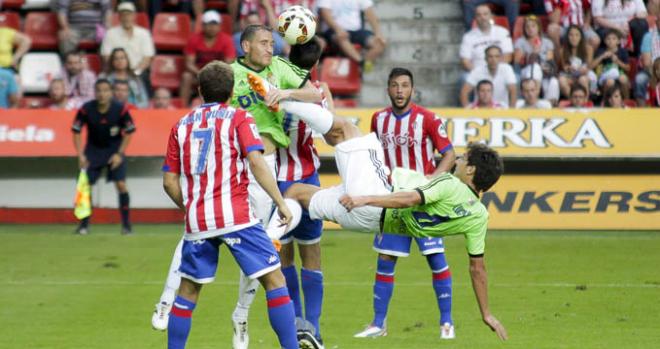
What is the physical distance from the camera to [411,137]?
34.1 feet

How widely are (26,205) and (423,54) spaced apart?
6300 millimetres

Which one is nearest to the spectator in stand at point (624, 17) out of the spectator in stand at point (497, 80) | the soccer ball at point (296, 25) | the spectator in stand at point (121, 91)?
the spectator in stand at point (497, 80)

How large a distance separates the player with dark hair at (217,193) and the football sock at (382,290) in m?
1.93

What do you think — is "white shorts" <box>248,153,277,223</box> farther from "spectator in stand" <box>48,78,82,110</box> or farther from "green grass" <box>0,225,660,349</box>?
"spectator in stand" <box>48,78,82,110</box>

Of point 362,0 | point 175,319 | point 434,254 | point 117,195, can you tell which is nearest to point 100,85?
point 117,195

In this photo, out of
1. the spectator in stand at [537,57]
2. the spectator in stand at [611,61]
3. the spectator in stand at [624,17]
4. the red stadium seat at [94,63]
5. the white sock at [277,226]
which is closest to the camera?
the white sock at [277,226]

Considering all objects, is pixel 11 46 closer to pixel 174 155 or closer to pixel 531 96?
pixel 531 96

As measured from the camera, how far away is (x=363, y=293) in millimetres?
11711

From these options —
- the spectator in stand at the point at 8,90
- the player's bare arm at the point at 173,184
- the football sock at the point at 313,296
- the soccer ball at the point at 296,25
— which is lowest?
the football sock at the point at 313,296

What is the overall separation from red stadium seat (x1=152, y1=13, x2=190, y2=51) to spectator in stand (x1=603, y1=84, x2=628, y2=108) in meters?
6.24

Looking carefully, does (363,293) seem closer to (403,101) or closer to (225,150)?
(403,101)

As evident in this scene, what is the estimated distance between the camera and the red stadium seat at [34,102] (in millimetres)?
17922

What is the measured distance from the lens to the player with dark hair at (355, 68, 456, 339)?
32.0 ft

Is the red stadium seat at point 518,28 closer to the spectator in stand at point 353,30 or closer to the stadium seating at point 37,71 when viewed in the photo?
the spectator in stand at point 353,30
